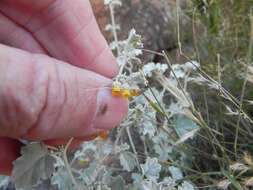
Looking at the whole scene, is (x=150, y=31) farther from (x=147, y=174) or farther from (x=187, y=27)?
(x=147, y=174)

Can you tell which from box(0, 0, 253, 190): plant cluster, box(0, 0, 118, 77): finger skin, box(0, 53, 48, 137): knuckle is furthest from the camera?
box(0, 0, 118, 77): finger skin

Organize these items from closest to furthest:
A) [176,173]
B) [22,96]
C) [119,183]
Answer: [22,96], [119,183], [176,173]

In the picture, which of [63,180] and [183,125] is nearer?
[63,180]

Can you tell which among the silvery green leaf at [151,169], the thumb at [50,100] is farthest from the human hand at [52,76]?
the silvery green leaf at [151,169]

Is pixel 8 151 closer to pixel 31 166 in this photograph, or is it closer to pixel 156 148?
pixel 31 166

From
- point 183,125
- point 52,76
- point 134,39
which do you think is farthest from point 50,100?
point 183,125

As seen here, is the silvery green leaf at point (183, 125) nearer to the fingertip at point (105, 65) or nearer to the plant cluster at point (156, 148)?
the plant cluster at point (156, 148)

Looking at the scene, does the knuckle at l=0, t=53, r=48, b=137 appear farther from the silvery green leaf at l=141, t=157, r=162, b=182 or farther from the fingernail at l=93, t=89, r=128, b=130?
the silvery green leaf at l=141, t=157, r=162, b=182

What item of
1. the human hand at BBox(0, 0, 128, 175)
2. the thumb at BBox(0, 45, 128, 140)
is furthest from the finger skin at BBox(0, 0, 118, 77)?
the thumb at BBox(0, 45, 128, 140)

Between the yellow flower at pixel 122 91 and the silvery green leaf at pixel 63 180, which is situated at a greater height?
the yellow flower at pixel 122 91
